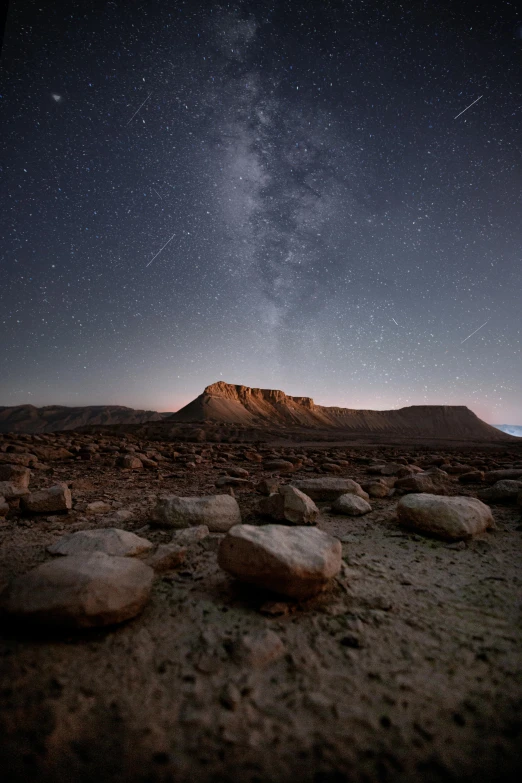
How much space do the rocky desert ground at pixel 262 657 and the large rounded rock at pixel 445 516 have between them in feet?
0.08

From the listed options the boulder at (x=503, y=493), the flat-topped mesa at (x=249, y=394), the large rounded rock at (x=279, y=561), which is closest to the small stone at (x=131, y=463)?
the large rounded rock at (x=279, y=561)

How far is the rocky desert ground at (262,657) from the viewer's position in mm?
852

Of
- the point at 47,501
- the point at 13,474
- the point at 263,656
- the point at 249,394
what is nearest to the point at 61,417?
the point at 249,394

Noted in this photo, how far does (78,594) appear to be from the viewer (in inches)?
50.5

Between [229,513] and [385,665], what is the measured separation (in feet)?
5.23

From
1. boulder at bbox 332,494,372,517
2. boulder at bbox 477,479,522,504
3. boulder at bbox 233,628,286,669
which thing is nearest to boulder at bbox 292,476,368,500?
boulder at bbox 332,494,372,517

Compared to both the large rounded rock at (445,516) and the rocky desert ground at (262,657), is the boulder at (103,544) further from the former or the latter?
the large rounded rock at (445,516)

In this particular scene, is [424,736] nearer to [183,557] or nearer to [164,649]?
[164,649]

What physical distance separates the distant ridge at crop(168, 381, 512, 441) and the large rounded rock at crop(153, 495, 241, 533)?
3913 centimetres

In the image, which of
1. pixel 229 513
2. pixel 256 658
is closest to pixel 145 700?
pixel 256 658

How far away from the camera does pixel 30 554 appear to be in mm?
1993

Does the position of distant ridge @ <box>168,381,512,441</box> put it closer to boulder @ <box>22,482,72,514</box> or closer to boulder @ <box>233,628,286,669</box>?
boulder @ <box>22,482,72,514</box>

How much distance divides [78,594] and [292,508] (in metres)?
1.62

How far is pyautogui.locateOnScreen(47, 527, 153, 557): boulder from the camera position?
190 centimetres
